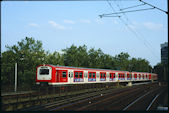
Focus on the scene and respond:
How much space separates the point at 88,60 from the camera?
64.8 metres

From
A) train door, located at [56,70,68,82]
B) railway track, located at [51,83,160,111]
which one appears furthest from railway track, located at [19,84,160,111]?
train door, located at [56,70,68,82]

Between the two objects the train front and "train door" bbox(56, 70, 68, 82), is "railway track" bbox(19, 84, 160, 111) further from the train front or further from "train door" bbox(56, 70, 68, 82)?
the train front

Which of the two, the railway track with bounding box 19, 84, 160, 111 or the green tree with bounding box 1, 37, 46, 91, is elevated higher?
the green tree with bounding box 1, 37, 46, 91

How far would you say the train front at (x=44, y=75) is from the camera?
2339cm

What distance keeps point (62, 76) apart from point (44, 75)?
2.18 m

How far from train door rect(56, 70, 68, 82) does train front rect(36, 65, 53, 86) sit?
0.96 m

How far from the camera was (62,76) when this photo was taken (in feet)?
80.1

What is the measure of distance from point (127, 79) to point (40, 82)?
26070mm

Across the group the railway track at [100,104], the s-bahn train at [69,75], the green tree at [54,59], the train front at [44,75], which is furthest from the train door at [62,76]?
the green tree at [54,59]


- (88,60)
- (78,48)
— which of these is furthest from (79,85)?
(78,48)

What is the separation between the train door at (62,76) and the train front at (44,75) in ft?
3.16

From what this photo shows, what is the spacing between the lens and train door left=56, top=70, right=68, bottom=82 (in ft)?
78.2

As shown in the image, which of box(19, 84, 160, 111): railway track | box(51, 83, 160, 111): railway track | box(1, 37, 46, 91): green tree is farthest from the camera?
box(1, 37, 46, 91): green tree

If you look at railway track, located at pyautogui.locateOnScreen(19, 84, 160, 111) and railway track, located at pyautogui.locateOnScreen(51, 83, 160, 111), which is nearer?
railway track, located at pyautogui.locateOnScreen(19, 84, 160, 111)
